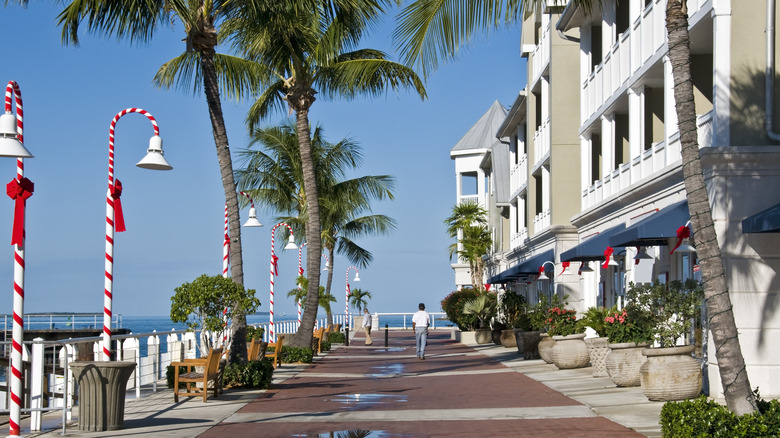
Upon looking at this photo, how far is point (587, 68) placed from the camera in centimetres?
2723

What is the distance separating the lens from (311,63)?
25.8 m

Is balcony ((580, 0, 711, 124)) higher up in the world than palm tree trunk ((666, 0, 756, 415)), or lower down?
higher up

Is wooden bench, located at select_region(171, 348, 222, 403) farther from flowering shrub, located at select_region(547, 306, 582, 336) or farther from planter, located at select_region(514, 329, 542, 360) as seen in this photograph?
planter, located at select_region(514, 329, 542, 360)

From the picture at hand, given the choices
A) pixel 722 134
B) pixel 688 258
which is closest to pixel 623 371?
pixel 688 258

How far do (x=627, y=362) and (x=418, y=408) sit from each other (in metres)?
4.17

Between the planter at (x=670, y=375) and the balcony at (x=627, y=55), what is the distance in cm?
618

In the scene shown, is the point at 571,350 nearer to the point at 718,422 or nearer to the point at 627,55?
the point at 627,55

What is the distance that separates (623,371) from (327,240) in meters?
30.8

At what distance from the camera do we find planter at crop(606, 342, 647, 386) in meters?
16.5

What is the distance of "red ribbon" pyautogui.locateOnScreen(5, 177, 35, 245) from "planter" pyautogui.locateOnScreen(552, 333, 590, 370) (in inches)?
547

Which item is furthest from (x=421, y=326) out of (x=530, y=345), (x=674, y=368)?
(x=674, y=368)

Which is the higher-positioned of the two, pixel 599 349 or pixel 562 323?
pixel 562 323

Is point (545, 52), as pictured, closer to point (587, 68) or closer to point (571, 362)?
point (587, 68)

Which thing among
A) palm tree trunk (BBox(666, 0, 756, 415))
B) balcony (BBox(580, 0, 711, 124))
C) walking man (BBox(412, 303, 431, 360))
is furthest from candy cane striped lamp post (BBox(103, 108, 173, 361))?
walking man (BBox(412, 303, 431, 360))
